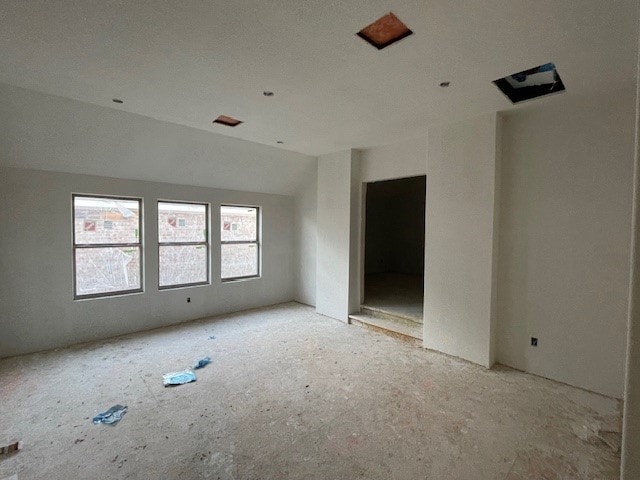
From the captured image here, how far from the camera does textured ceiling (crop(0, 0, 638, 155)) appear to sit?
1644mm

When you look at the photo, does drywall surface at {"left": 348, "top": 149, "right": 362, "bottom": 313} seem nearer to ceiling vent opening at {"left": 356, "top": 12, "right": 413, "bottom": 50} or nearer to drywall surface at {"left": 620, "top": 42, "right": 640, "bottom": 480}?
ceiling vent opening at {"left": 356, "top": 12, "right": 413, "bottom": 50}

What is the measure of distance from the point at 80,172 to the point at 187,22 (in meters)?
3.08

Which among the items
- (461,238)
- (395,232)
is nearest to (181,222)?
(461,238)

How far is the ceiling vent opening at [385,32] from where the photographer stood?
1768 millimetres

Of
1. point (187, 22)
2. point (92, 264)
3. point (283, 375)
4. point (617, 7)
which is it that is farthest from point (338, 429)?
point (92, 264)

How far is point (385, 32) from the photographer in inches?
73.5

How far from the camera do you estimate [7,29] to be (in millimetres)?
1811

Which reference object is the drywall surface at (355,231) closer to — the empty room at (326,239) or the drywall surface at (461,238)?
the empty room at (326,239)

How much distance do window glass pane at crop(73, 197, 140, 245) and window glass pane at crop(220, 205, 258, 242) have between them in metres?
1.34

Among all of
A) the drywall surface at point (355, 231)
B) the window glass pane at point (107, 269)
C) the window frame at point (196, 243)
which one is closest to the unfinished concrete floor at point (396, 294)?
the drywall surface at point (355, 231)

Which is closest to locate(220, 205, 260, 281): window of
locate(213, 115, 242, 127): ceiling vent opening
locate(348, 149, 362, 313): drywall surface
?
locate(213, 115, 242, 127): ceiling vent opening

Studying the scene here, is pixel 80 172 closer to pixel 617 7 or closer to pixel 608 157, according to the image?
pixel 617 7

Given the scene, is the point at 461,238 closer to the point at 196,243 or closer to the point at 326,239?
the point at 326,239

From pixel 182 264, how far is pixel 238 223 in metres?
1.22
